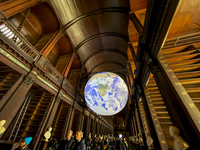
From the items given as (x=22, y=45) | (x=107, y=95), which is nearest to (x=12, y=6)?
(x=22, y=45)

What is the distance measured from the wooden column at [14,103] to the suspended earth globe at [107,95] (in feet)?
11.4

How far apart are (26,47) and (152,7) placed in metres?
5.91

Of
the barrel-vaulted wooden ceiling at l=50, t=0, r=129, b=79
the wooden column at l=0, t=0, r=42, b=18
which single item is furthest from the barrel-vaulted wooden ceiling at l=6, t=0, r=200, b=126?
→ the wooden column at l=0, t=0, r=42, b=18

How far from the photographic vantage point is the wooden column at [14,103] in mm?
3382

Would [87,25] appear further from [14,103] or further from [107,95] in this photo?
[14,103]

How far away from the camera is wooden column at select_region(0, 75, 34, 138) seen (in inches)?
133

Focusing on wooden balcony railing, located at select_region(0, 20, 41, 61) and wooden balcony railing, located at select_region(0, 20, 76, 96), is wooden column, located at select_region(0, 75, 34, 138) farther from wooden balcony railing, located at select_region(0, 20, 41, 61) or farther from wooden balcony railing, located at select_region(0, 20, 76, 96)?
wooden balcony railing, located at select_region(0, 20, 41, 61)

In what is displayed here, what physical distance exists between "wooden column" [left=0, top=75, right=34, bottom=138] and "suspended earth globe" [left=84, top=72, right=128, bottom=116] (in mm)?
3476

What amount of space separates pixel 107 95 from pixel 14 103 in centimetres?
468

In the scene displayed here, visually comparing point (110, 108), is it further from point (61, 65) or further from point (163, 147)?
point (61, 65)

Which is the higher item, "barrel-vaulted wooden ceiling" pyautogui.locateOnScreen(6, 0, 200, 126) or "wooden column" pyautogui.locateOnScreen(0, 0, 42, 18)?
"barrel-vaulted wooden ceiling" pyautogui.locateOnScreen(6, 0, 200, 126)

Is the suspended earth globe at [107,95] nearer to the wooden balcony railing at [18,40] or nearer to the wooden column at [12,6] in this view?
the wooden balcony railing at [18,40]

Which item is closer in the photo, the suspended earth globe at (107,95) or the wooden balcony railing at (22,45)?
the wooden balcony railing at (22,45)

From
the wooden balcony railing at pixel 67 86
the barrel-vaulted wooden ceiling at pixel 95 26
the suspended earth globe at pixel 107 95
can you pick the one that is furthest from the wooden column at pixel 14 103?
the barrel-vaulted wooden ceiling at pixel 95 26
